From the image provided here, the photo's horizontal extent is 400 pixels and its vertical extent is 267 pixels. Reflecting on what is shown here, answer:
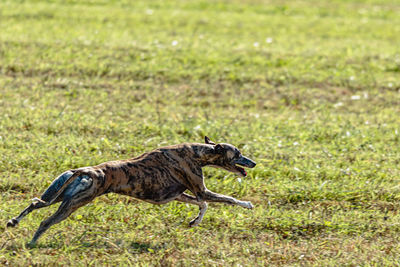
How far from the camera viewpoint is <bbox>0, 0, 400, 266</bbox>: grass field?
5.95m

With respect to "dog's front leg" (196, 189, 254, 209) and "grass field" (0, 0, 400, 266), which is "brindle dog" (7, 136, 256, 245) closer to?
"dog's front leg" (196, 189, 254, 209)

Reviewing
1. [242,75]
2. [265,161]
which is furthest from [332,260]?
[242,75]

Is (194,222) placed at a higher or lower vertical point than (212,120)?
higher

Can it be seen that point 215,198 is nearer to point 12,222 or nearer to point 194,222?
point 194,222

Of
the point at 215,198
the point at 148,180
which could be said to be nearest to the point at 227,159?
the point at 215,198

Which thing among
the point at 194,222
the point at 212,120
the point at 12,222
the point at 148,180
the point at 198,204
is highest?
the point at 148,180

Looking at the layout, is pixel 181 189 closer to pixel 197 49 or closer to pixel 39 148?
pixel 39 148

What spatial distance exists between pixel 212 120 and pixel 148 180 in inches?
171

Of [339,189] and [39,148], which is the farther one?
[39,148]

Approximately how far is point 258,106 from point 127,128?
9.58 feet

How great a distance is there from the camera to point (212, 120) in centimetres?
1011

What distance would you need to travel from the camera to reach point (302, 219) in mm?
6594

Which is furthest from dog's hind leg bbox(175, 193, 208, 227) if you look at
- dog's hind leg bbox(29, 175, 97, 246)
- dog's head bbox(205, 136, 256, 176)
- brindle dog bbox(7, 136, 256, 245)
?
dog's hind leg bbox(29, 175, 97, 246)

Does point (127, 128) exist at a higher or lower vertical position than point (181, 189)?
lower
